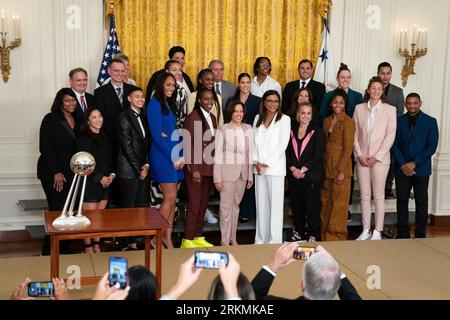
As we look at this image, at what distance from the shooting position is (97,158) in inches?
215

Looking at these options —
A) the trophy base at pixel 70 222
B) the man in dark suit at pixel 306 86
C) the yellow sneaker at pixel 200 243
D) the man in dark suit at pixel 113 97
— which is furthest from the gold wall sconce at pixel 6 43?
the man in dark suit at pixel 306 86

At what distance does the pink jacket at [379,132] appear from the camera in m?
6.31

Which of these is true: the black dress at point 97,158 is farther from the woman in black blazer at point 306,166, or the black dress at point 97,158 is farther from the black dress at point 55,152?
the woman in black blazer at point 306,166

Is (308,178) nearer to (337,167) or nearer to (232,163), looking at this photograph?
(337,167)

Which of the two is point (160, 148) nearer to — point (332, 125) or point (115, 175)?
point (115, 175)

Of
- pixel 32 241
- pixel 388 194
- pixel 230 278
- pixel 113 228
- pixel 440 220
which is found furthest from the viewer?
pixel 440 220

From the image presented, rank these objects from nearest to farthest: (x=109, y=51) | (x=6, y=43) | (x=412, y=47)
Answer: (x=6, y=43), (x=109, y=51), (x=412, y=47)

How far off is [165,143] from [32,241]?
76.1 inches

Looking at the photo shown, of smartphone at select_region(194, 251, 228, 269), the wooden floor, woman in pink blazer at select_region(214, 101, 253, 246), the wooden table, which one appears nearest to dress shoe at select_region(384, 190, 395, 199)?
the wooden floor

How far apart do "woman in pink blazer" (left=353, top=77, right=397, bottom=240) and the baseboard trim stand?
146 cm

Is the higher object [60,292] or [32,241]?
[60,292]

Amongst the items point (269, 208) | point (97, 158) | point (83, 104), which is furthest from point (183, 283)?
point (269, 208)

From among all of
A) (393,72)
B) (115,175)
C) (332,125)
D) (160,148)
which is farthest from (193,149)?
(393,72)

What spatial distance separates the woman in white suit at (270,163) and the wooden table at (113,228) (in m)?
1.74
